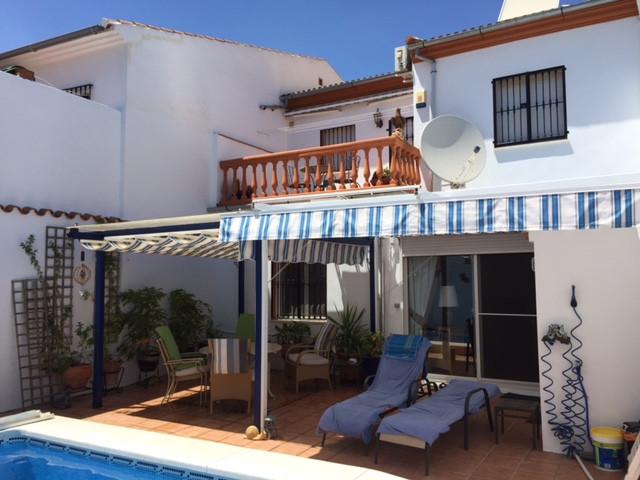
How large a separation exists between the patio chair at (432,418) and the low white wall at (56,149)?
31.3ft

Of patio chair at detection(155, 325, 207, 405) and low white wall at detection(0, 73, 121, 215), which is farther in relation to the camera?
low white wall at detection(0, 73, 121, 215)

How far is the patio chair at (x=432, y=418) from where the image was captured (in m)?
8.09

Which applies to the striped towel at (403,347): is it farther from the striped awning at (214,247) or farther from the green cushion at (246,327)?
the green cushion at (246,327)

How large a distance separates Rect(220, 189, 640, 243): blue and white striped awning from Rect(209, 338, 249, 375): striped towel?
2604 millimetres

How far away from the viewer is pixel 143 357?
13938 millimetres

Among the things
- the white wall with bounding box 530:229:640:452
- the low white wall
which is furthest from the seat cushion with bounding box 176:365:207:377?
the white wall with bounding box 530:229:640:452

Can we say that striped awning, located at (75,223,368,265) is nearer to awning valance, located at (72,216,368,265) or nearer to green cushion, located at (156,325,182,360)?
awning valance, located at (72,216,368,265)

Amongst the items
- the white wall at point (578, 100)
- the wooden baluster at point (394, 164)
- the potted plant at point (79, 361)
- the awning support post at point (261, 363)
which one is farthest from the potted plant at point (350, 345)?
the potted plant at point (79, 361)

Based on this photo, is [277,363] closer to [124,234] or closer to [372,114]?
[124,234]

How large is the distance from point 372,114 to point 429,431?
513 inches

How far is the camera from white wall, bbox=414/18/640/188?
12.0 meters

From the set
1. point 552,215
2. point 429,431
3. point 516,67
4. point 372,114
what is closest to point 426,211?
point 552,215

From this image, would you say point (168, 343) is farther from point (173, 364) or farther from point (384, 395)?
point (384, 395)

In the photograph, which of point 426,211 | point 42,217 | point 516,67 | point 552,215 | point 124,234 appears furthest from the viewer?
point 516,67
